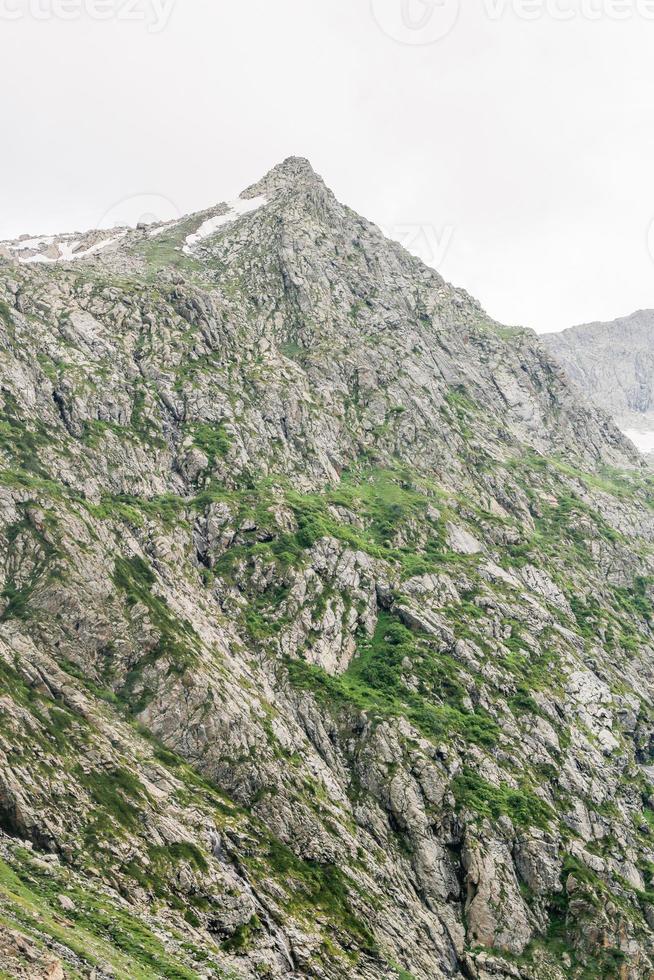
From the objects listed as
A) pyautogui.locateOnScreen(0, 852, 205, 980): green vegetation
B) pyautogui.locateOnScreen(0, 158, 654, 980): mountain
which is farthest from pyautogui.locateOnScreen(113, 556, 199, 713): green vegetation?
pyautogui.locateOnScreen(0, 852, 205, 980): green vegetation

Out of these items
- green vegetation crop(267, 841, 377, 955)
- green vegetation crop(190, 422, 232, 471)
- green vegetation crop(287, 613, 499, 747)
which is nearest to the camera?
green vegetation crop(267, 841, 377, 955)

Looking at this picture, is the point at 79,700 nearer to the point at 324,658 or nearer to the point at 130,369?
the point at 324,658

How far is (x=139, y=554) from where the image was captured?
3265 inches

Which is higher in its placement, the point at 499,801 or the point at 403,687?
the point at 403,687

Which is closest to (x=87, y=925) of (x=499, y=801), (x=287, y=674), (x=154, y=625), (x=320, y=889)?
(x=320, y=889)

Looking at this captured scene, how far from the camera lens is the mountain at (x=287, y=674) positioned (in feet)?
173

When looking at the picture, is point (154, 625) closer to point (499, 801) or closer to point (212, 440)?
point (499, 801)

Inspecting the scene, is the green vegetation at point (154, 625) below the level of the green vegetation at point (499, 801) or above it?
above

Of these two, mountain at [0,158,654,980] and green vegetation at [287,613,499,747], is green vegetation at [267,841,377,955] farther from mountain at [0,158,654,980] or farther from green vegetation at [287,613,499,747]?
green vegetation at [287,613,499,747]

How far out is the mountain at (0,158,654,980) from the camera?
5272 cm

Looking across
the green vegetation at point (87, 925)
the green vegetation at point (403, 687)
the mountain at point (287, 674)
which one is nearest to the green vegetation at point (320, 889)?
the mountain at point (287, 674)

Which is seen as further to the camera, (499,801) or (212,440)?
(212,440)

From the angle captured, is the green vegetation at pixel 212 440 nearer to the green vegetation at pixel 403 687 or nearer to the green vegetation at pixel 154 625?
the green vegetation at pixel 154 625

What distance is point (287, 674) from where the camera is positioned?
82812 mm
